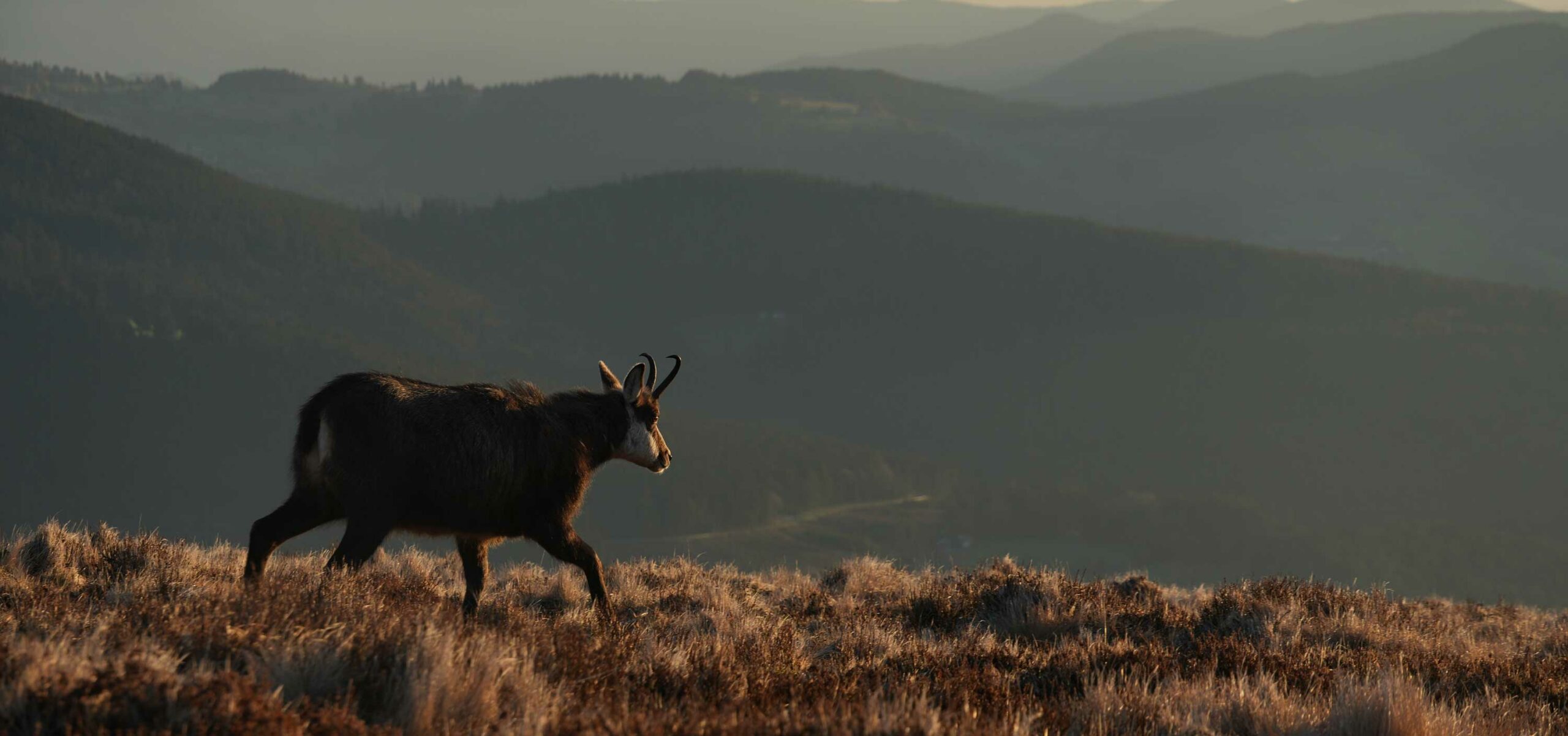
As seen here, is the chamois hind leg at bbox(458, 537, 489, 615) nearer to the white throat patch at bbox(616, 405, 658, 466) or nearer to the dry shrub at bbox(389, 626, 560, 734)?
the white throat patch at bbox(616, 405, 658, 466)

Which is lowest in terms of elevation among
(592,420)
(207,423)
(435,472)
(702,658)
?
(207,423)

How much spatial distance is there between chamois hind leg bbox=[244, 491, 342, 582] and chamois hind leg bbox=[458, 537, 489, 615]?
921 millimetres

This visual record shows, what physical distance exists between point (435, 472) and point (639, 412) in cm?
215

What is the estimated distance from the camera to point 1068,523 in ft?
488

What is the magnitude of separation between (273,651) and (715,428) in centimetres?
16059

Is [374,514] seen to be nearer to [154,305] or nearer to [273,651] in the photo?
[273,651]

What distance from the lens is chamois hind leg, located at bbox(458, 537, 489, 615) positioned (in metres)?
9.12

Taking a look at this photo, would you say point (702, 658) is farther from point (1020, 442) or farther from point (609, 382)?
point (1020, 442)

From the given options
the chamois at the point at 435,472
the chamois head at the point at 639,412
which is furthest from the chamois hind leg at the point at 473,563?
the chamois head at the point at 639,412

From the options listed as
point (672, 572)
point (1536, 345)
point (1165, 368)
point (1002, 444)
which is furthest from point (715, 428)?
point (672, 572)

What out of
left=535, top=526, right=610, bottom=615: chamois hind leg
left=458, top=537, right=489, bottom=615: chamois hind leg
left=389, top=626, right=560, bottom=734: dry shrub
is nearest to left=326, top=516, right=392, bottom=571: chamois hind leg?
left=458, top=537, right=489, bottom=615: chamois hind leg

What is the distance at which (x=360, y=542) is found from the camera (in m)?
8.13

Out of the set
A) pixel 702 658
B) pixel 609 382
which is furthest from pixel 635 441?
pixel 702 658

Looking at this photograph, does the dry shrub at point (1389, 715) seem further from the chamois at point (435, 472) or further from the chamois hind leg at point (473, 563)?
the chamois hind leg at point (473, 563)
